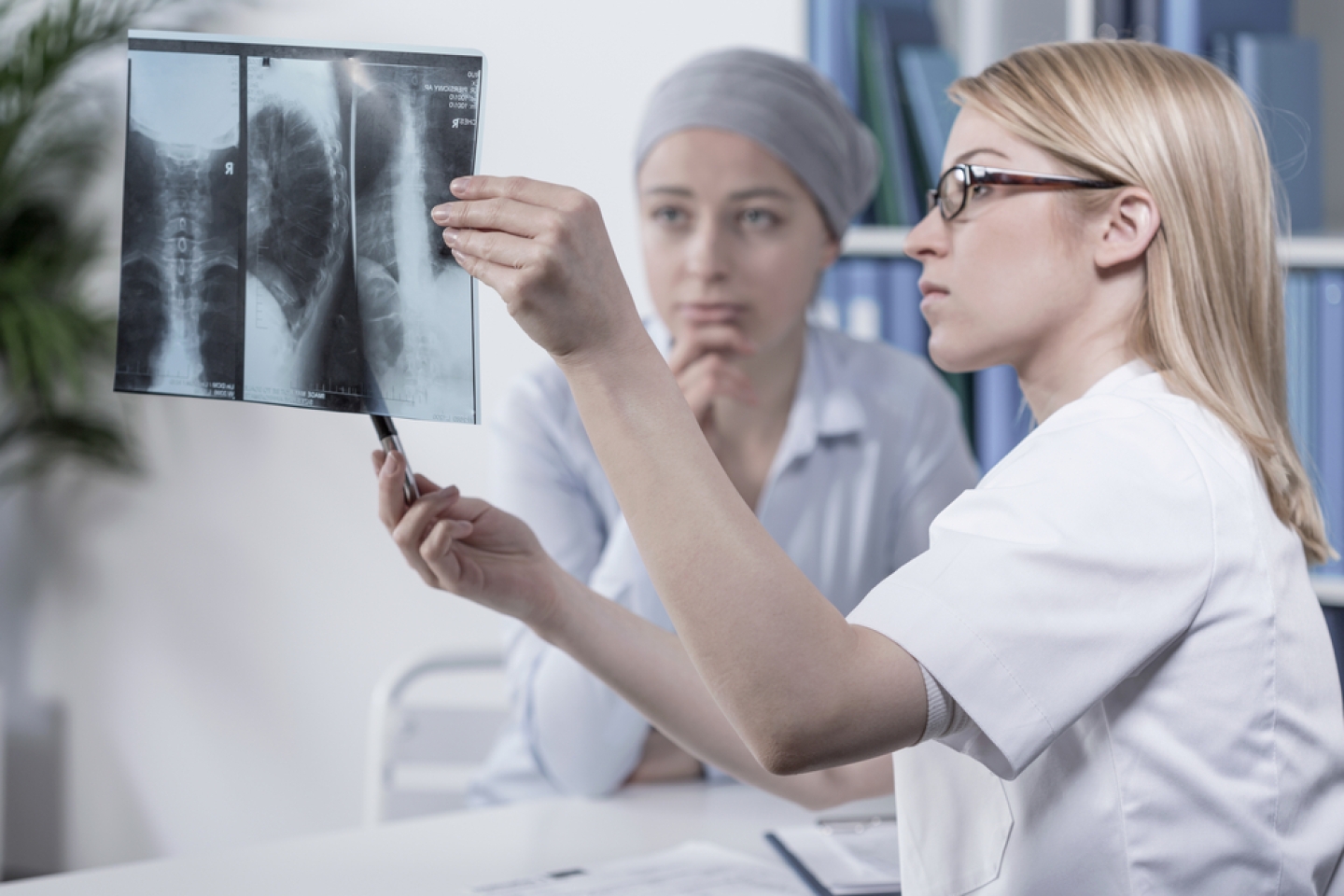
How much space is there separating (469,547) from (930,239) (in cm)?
51

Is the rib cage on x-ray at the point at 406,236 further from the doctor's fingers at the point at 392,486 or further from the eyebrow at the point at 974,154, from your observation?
the eyebrow at the point at 974,154

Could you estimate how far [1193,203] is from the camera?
967mm

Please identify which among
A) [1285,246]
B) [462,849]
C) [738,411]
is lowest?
[462,849]

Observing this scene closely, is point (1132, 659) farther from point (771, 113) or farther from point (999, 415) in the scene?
point (999, 415)

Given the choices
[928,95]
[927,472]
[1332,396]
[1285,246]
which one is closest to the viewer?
[1285,246]

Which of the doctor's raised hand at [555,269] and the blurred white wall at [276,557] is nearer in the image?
the doctor's raised hand at [555,269]

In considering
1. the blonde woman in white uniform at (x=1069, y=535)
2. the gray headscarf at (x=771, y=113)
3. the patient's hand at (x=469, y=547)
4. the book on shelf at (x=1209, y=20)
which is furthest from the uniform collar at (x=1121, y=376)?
the book on shelf at (x=1209, y=20)

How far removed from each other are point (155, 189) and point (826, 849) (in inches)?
35.6

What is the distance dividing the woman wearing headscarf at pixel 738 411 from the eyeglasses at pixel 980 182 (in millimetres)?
634

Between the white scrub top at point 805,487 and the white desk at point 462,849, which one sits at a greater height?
the white scrub top at point 805,487

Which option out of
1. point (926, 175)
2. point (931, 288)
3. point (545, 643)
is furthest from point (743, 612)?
point (926, 175)

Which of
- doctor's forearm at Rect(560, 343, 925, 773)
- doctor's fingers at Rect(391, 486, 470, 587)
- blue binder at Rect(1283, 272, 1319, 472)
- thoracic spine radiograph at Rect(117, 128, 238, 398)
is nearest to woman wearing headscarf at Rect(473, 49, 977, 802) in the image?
doctor's fingers at Rect(391, 486, 470, 587)

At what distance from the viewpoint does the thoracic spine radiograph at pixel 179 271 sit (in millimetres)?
1026

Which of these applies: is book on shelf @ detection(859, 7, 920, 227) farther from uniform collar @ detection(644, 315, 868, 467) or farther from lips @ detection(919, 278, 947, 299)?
lips @ detection(919, 278, 947, 299)
